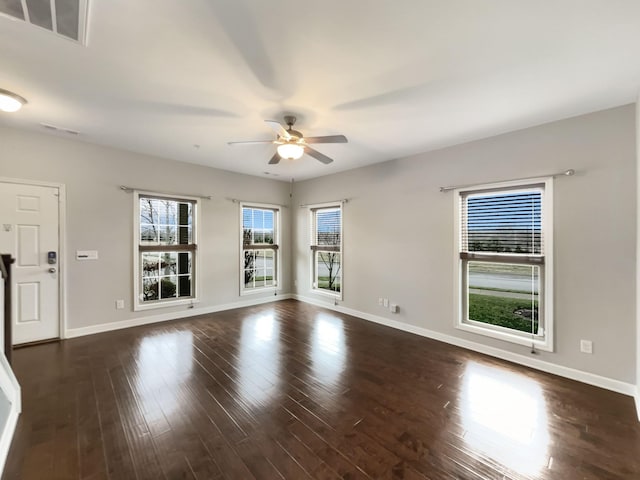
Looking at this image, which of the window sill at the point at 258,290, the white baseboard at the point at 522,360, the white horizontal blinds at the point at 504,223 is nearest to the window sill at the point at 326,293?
the white baseboard at the point at 522,360

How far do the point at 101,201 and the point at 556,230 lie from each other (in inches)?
224

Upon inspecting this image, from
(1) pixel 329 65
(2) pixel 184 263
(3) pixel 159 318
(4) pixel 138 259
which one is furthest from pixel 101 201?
(1) pixel 329 65

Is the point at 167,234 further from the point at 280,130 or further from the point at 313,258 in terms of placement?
the point at 280,130

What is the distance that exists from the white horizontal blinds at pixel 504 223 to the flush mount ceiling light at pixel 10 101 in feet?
15.6

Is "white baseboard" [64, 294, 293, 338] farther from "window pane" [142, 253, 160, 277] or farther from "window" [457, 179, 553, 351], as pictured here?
"window" [457, 179, 553, 351]

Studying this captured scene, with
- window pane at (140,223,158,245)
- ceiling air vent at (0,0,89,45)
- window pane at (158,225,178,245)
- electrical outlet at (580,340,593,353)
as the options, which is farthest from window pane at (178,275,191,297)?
electrical outlet at (580,340,593,353)

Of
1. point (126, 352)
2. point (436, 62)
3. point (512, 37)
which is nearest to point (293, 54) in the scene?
point (436, 62)

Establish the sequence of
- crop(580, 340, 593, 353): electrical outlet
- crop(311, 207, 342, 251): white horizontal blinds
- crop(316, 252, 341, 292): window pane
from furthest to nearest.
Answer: crop(316, 252, 341, 292): window pane, crop(311, 207, 342, 251): white horizontal blinds, crop(580, 340, 593, 353): electrical outlet

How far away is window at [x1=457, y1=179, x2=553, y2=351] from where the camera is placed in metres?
2.94

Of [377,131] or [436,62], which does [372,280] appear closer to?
[377,131]

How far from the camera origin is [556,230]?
9.25 feet

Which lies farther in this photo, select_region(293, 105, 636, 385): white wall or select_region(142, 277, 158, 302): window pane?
select_region(142, 277, 158, 302): window pane

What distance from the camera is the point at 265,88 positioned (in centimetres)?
227

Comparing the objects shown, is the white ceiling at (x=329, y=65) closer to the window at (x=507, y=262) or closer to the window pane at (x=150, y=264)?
the window at (x=507, y=262)
